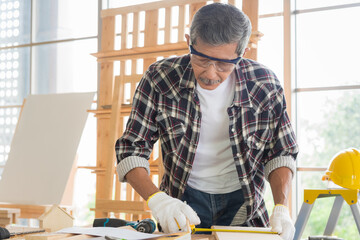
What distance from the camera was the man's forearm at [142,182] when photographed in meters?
1.51

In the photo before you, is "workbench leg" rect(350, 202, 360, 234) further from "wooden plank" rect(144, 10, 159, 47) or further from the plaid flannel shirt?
"wooden plank" rect(144, 10, 159, 47)

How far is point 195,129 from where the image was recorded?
1.61 m

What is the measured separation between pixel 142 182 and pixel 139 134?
0.18 m

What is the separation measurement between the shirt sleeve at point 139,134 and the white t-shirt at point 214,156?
7.1 inches

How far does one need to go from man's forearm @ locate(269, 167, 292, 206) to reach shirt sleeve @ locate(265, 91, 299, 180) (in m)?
0.02

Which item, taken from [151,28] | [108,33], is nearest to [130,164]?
[151,28]

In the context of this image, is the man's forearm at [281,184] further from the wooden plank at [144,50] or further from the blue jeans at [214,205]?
the wooden plank at [144,50]

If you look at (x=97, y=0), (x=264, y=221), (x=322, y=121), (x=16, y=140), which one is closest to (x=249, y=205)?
(x=264, y=221)

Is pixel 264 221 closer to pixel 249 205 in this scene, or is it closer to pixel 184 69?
pixel 249 205

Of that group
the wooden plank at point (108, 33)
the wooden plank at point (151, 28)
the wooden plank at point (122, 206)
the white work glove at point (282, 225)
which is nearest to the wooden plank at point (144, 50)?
the wooden plank at point (151, 28)

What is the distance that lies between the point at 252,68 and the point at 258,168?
38 cm

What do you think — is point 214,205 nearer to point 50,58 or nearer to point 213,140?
point 213,140

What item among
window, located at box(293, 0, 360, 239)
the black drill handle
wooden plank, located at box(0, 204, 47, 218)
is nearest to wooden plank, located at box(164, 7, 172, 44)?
window, located at box(293, 0, 360, 239)

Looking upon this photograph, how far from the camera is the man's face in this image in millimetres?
1425
